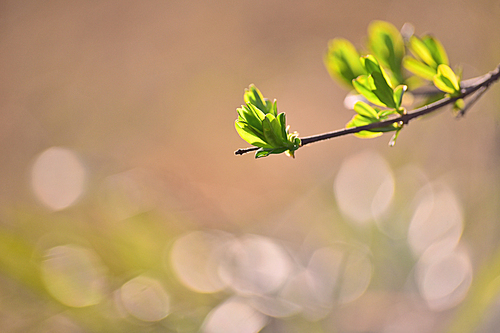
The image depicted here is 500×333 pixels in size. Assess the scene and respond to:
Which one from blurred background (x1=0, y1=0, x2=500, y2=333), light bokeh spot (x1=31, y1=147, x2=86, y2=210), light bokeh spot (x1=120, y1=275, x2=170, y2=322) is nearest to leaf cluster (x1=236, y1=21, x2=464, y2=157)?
blurred background (x1=0, y1=0, x2=500, y2=333)

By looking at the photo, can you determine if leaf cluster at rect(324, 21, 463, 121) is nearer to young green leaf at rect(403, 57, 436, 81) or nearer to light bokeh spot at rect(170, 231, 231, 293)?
young green leaf at rect(403, 57, 436, 81)

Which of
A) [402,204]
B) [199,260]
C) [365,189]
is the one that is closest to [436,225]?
[402,204]

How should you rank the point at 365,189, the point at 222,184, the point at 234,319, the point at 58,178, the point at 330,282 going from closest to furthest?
the point at 234,319 < the point at 330,282 < the point at 365,189 < the point at 58,178 < the point at 222,184

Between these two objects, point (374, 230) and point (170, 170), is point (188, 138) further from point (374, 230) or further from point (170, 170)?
point (374, 230)

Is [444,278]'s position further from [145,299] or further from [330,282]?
[145,299]

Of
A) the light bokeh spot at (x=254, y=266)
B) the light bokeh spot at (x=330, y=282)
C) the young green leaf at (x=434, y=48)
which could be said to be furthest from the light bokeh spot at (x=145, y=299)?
the young green leaf at (x=434, y=48)

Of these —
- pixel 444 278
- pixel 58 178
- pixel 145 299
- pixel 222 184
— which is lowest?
pixel 444 278

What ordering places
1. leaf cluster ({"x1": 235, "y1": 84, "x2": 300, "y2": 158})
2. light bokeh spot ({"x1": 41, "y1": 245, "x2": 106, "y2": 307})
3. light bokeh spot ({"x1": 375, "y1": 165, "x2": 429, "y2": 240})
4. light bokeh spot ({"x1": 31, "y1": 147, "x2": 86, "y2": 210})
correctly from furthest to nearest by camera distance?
light bokeh spot ({"x1": 31, "y1": 147, "x2": 86, "y2": 210}) < light bokeh spot ({"x1": 375, "y1": 165, "x2": 429, "y2": 240}) < light bokeh spot ({"x1": 41, "y1": 245, "x2": 106, "y2": 307}) < leaf cluster ({"x1": 235, "y1": 84, "x2": 300, "y2": 158})
